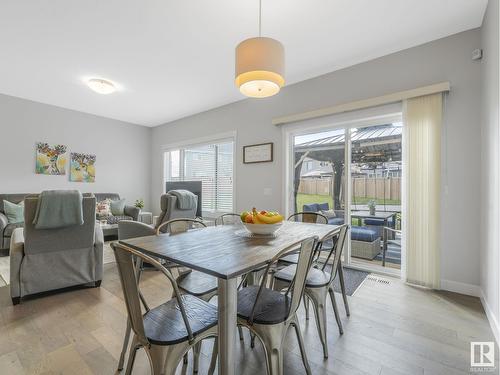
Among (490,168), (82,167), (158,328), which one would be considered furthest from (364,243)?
(82,167)

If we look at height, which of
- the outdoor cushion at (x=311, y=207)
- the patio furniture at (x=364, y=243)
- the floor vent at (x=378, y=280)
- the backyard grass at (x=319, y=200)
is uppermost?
the backyard grass at (x=319, y=200)

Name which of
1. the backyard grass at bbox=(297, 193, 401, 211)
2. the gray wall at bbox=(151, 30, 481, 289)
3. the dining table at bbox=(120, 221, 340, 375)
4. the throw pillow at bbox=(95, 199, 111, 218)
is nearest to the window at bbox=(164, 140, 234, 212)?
the gray wall at bbox=(151, 30, 481, 289)

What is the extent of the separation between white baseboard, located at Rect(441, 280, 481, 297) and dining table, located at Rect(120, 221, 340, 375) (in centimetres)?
175

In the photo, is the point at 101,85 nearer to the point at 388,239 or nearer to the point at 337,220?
the point at 337,220

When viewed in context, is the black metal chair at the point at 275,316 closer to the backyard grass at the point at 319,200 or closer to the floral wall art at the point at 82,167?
the backyard grass at the point at 319,200

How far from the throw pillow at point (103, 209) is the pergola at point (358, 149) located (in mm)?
3950

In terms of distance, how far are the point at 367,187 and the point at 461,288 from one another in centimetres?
143

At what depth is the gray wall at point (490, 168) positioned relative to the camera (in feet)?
6.30

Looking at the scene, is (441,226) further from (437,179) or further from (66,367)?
(66,367)

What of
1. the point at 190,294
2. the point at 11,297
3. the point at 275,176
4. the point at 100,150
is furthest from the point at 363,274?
the point at 100,150

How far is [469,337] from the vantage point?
1.87m

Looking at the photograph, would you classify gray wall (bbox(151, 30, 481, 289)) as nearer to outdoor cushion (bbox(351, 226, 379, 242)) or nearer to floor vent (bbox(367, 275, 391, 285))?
floor vent (bbox(367, 275, 391, 285))

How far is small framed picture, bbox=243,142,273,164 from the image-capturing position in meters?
4.13

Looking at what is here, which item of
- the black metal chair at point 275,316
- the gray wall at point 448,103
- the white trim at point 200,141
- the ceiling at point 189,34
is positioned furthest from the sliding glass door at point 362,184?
the black metal chair at point 275,316
